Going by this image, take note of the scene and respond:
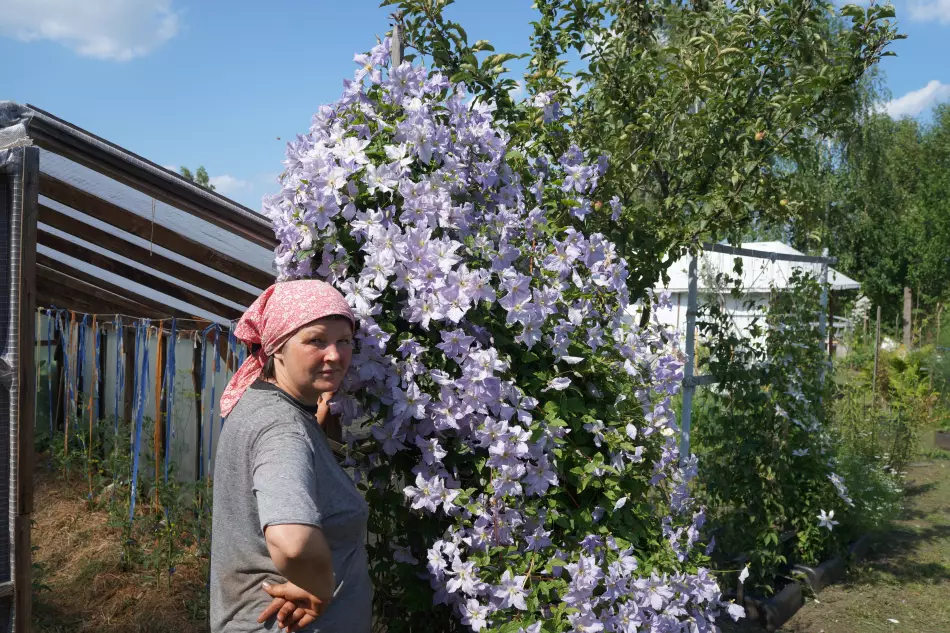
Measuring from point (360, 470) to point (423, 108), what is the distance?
44.8 inches

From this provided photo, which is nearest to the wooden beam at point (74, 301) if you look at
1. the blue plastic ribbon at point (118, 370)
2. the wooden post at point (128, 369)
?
the wooden post at point (128, 369)

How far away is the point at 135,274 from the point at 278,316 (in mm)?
3926

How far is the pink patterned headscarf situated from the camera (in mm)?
1815

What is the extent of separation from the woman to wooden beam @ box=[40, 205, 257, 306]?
280 centimetres

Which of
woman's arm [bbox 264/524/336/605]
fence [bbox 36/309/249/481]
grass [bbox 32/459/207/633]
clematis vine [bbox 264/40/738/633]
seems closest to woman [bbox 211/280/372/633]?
woman's arm [bbox 264/524/336/605]

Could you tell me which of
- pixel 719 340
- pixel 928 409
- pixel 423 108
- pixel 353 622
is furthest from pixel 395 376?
pixel 928 409

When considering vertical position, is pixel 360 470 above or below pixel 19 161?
below

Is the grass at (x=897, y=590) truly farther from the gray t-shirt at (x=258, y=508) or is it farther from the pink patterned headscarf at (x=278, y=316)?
the pink patterned headscarf at (x=278, y=316)

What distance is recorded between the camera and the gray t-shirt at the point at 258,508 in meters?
1.69

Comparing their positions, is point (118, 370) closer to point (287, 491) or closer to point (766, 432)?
point (766, 432)

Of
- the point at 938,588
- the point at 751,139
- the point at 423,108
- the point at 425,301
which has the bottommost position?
the point at 938,588

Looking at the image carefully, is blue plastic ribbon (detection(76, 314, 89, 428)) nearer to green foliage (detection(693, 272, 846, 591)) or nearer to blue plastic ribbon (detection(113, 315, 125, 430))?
blue plastic ribbon (detection(113, 315, 125, 430))

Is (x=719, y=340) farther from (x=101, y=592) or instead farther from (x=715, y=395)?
(x=101, y=592)

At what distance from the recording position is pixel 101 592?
4.48m
